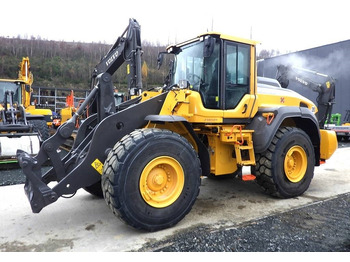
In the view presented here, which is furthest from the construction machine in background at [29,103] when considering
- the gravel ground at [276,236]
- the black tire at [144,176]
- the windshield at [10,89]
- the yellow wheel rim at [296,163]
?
the yellow wheel rim at [296,163]

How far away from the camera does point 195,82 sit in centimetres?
409

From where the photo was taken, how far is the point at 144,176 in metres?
3.09

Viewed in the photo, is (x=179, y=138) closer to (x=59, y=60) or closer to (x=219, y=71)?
(x=219, y=71)

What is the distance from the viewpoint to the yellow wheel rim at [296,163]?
174 inches

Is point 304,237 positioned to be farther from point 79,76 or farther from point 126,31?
point 79,76

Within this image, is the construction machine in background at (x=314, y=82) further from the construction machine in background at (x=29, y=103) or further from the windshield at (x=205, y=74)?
the construction machine in background at (x=29, y=103)

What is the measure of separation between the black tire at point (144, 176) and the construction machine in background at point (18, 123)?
5.01 meters

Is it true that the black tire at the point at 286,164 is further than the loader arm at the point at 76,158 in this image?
Yes

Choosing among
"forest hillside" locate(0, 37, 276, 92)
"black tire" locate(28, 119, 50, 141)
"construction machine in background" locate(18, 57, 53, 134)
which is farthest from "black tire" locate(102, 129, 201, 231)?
"forest hillside" locate(0, 37, 276, 92)

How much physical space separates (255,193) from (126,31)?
131 inches

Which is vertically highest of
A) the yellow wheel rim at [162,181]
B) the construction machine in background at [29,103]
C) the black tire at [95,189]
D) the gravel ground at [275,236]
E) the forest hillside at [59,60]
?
the forest hillside at [59,60]

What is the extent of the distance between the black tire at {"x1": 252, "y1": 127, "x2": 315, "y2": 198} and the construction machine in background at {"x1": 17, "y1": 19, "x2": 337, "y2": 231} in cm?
2

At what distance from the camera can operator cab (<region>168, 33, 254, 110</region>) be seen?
3959mm

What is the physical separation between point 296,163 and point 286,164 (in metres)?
0.37
